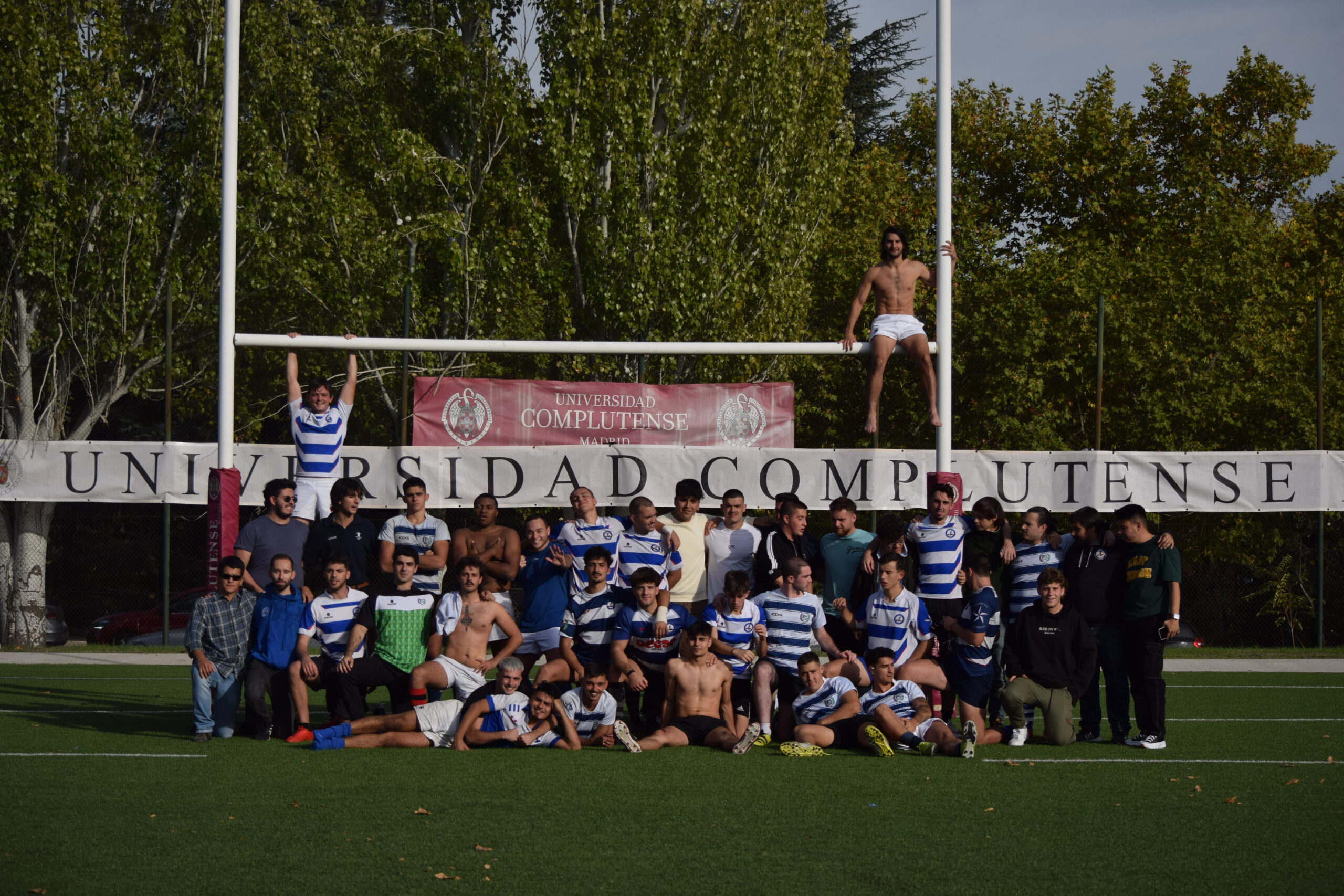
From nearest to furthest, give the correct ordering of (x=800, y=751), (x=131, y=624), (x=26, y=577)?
1. (x=800, y=751)
2. (x=26, y=577)
3. (x=131, y=624)

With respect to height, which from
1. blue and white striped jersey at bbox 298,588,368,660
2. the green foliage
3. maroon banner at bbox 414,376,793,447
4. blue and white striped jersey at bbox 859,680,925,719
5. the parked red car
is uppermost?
maroon banner at bbox 414,376,793,447

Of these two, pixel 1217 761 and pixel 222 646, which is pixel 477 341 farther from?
pixel 1217 761

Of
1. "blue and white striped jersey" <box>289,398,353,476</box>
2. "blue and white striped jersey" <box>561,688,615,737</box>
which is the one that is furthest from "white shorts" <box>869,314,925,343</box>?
"blue and white striped jersey" <box>289,398,353,476</box>

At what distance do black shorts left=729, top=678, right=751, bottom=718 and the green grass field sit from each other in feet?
2.32

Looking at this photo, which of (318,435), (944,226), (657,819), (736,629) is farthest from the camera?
(944,226)

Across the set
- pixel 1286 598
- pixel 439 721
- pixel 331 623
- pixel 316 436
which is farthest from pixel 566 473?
pixel 1286 598

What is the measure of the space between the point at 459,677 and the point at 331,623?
88 cm

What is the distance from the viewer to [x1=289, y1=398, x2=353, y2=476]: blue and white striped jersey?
916cm

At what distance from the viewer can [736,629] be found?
854 centimetres

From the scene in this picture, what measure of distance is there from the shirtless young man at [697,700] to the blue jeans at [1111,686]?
2128 millimetres

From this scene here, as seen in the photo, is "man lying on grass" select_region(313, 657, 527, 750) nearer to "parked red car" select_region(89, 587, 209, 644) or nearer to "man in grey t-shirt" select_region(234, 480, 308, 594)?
"man in grey t-shirt" select_region(234, 480, 308, 594)

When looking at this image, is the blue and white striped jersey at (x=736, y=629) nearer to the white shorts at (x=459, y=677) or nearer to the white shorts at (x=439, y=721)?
the white shorts at (x=459, y=677)

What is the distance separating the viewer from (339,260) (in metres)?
18.2

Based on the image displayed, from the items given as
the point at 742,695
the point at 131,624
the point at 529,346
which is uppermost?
the point at 529,346
